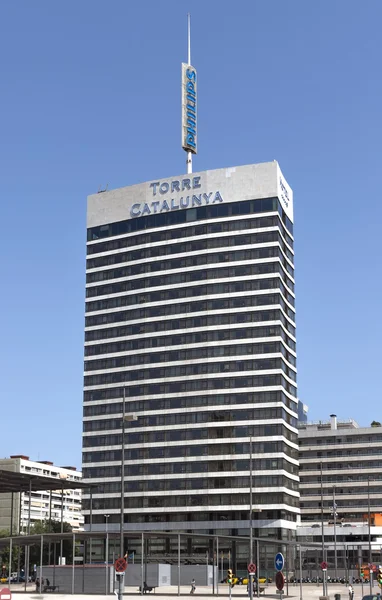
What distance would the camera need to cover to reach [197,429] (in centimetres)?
14262

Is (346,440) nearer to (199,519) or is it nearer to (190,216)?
(199,519)

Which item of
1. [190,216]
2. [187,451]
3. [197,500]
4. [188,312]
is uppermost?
[190,216]

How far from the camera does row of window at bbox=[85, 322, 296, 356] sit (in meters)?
141

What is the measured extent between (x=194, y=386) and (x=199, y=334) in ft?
27.3

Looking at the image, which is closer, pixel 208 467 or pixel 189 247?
pixel 208 467

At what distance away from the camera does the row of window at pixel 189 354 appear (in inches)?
5527

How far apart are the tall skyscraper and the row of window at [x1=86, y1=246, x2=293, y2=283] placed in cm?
20

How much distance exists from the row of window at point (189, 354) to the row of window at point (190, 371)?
1212 millimetres

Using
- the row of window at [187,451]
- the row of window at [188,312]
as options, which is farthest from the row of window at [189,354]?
the row of window at [187,451]

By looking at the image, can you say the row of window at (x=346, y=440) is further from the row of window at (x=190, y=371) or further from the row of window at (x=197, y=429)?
the row of window at (x=190, y=371)

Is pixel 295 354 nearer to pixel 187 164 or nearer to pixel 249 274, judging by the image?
pixel 249 274

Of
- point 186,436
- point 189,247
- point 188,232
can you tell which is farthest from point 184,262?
point 186,436

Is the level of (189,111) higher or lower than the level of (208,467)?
higher

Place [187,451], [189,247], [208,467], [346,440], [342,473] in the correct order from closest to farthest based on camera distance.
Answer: [208,467] < [187,451] < [189,247] < [342,473] < [346,440]
